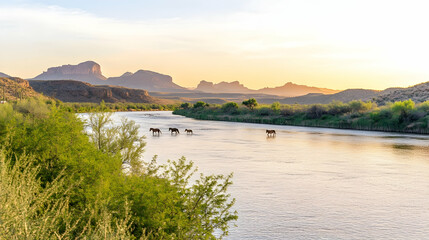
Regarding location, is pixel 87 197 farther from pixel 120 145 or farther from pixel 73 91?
pixel 73 91

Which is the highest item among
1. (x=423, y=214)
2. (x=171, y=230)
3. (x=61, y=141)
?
(x=61, y=141)

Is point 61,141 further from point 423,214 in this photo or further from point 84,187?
point 423,214

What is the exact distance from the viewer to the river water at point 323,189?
11164 millimetres

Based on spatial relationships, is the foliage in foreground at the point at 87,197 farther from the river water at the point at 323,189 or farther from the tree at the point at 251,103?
the tree at the point at 251,103

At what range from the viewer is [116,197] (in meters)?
7.75

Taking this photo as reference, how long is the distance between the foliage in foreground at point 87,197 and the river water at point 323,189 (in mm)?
3235

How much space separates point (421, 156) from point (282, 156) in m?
9.59

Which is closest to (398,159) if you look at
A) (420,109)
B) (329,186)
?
(329,186)

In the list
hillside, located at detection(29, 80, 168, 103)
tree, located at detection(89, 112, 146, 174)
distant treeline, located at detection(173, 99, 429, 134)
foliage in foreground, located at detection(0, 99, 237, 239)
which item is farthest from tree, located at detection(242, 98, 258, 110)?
hillside, located at detection(29, 80, 168, 103)

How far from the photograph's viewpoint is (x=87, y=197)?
26.2 feet

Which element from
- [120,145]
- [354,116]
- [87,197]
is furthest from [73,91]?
[87,197]

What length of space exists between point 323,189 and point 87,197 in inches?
435

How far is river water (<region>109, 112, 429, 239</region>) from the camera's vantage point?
11.2 m

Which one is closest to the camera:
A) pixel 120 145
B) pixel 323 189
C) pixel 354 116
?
pixel 323 189
